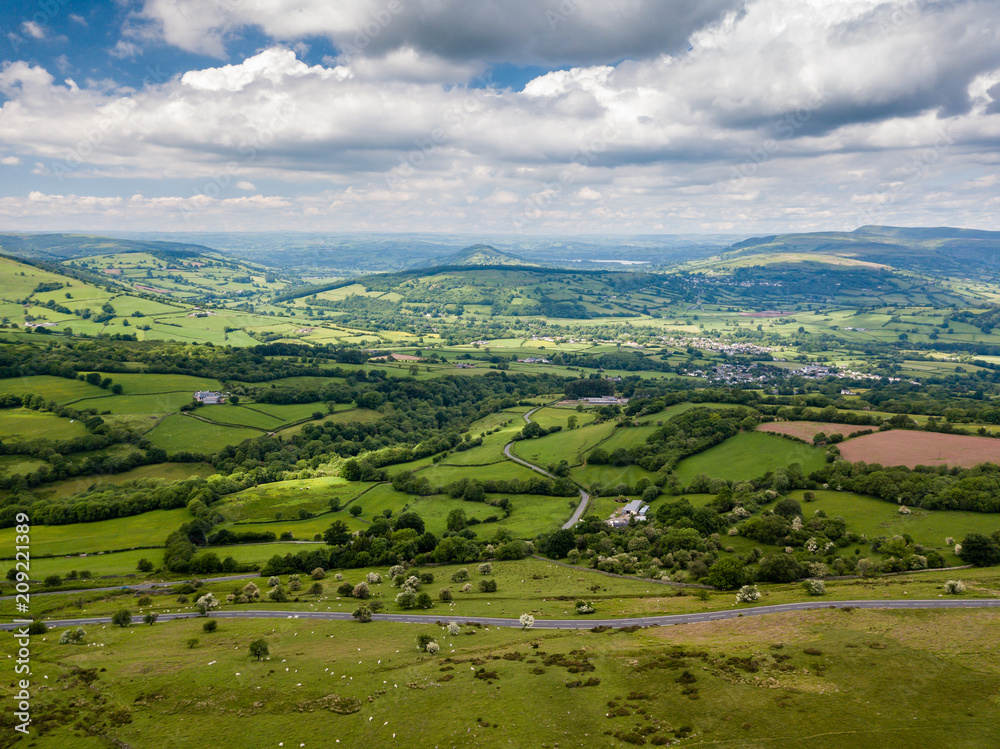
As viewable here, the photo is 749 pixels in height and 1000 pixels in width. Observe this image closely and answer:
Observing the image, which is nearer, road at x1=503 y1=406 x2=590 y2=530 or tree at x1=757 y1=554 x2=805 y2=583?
tree at x1=757 y1=554 x2=805 y2=583

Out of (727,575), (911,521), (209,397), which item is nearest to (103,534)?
(209,397)

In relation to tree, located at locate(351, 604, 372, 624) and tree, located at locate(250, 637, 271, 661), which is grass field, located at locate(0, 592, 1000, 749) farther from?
tree, located at locate(351, 604, 372, 624)

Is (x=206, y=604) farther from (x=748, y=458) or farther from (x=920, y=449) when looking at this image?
(x=920, y=449)

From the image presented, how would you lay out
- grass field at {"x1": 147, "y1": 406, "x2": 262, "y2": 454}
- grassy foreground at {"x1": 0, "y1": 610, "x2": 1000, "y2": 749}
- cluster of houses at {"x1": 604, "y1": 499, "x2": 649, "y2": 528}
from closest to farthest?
grassy foreground at {"x1": 0, "y1": 610, "x2": 1000, "y2": 749}, cluster of houses at {"x1": 604, "y1": 499, "x2": 649, "y2": 528}, grass field at {"x1": 147, "y1": 406, "x2": 262, "y2": 454}

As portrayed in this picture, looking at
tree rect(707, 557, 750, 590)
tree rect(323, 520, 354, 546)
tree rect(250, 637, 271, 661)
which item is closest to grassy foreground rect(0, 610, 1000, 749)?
tree rect(250, 637, 271, 661)

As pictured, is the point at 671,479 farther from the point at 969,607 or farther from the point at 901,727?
the point at 901,727

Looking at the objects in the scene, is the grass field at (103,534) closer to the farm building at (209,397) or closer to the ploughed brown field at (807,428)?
the farm building at (209,397)

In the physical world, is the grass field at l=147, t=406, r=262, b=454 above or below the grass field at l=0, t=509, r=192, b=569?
above
